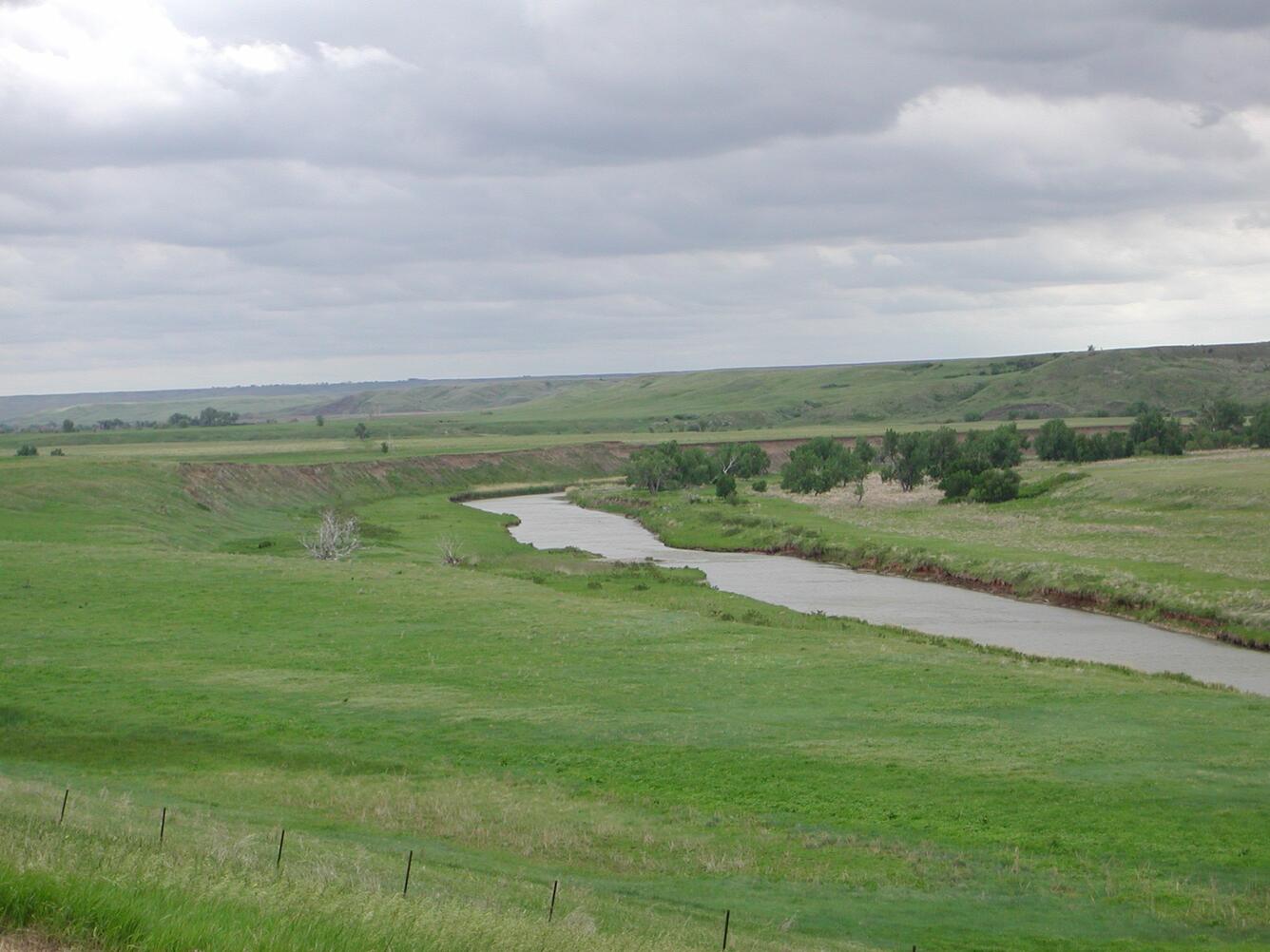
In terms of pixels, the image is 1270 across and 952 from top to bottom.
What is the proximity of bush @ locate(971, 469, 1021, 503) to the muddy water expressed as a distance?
103ft

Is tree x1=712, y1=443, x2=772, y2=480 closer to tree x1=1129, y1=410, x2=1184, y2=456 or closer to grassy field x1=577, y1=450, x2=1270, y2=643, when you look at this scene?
grassy field x1=577, y1=450, x2=1270, y2=643

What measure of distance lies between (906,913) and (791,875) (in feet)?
8.00

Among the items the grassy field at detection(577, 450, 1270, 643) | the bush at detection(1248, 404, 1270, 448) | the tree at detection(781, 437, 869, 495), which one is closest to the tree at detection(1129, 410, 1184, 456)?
the bush at detection(1248, 404, 1270, 448)

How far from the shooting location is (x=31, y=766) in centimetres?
2731

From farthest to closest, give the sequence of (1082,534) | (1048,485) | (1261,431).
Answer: (1261,431), (1048,485), (1082,534)

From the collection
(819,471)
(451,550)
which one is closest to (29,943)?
Answer: (451,550)

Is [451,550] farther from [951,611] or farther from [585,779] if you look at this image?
[585,779]

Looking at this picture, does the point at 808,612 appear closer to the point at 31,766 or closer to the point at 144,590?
the point at 144,590

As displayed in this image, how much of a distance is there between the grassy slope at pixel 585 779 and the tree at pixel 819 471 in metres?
84.8

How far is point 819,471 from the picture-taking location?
5433 inches

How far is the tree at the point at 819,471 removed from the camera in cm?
13550

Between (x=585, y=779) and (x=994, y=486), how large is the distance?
303ft

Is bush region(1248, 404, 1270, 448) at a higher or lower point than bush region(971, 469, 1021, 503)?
higher

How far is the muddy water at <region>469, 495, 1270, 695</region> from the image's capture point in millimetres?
49938
